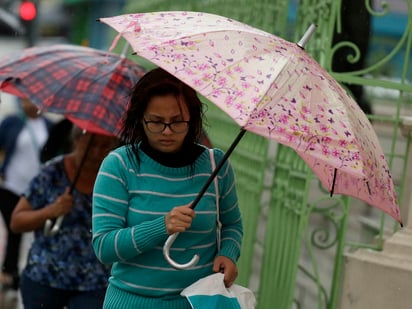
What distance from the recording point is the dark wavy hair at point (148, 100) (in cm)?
365

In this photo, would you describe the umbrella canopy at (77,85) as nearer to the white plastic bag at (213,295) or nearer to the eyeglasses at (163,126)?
the eyeglasses at (163,126)

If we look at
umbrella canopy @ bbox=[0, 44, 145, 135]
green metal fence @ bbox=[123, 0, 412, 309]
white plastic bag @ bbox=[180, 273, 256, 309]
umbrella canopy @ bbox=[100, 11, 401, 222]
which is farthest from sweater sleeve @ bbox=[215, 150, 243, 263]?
green metal fence @ bbox=[123, 0, 412, 309]

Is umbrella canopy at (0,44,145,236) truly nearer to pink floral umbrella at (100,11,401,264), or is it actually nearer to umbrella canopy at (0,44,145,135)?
umbrella canopy at (0,44,145,135)

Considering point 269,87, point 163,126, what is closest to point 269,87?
point 269,87

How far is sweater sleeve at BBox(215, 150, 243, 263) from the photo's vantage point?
12.5 ft

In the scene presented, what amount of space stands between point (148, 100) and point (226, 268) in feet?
2.15

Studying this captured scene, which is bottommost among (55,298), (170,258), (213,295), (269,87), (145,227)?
(55,298)

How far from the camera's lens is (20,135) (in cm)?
881

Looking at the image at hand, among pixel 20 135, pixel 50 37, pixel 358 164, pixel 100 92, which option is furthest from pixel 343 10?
pixel 50 37

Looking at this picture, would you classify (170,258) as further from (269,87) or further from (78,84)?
(78,84)

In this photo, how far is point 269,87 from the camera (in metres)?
3.47

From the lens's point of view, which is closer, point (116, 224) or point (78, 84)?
point (116, 224)

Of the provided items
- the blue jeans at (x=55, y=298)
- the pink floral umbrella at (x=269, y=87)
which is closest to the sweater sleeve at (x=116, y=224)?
the pink floral umbrella at (x=269, y=87)

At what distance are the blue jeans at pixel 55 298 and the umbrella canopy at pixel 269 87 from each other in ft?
5.45
